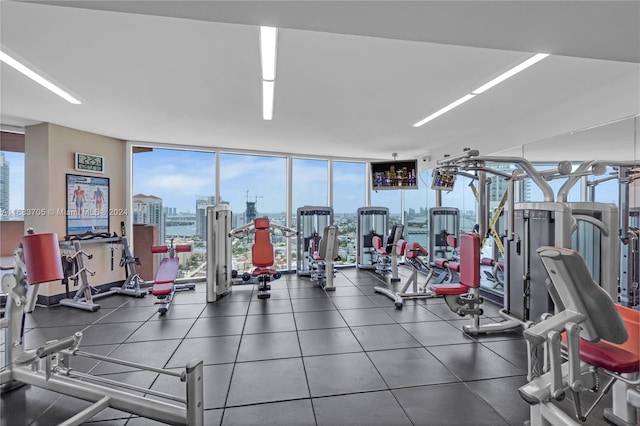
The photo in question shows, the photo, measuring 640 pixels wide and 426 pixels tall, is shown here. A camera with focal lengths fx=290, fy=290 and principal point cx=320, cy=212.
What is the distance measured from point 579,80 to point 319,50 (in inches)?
111

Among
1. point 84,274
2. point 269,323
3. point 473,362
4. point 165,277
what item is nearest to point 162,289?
point 165,277

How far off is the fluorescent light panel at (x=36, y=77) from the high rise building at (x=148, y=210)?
2512 millimetres

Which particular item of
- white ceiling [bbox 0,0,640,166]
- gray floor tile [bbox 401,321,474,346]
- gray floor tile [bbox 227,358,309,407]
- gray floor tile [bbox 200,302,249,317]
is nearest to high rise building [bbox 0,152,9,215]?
white ceiling [bbox 0,0,640,166]

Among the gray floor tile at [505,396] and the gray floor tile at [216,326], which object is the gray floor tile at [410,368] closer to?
the gray floor tile at [505,396]

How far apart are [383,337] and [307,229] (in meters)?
3.71

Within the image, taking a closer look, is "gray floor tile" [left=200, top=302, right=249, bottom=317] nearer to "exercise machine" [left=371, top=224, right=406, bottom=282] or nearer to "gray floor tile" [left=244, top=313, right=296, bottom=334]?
"gray floor tile" [left=244, top=313, right=296, bottom=334]

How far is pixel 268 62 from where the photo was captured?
8.25 ft

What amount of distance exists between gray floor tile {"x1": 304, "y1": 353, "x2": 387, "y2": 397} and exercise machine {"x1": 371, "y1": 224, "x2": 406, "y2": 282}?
2867 millimetres

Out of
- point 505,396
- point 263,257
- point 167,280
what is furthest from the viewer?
point 263,257

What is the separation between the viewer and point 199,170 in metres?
6.00

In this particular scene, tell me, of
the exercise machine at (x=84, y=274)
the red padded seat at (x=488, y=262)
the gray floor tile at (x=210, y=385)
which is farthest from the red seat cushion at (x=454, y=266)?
the exercise machine at (x=84, y=274)

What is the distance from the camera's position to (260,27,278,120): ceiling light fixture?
6.89ft

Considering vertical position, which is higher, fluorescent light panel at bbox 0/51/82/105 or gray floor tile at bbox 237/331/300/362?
fluorescent light panel at bbox 0/51/82/105

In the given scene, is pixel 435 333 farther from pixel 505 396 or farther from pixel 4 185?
pixel 4 185
